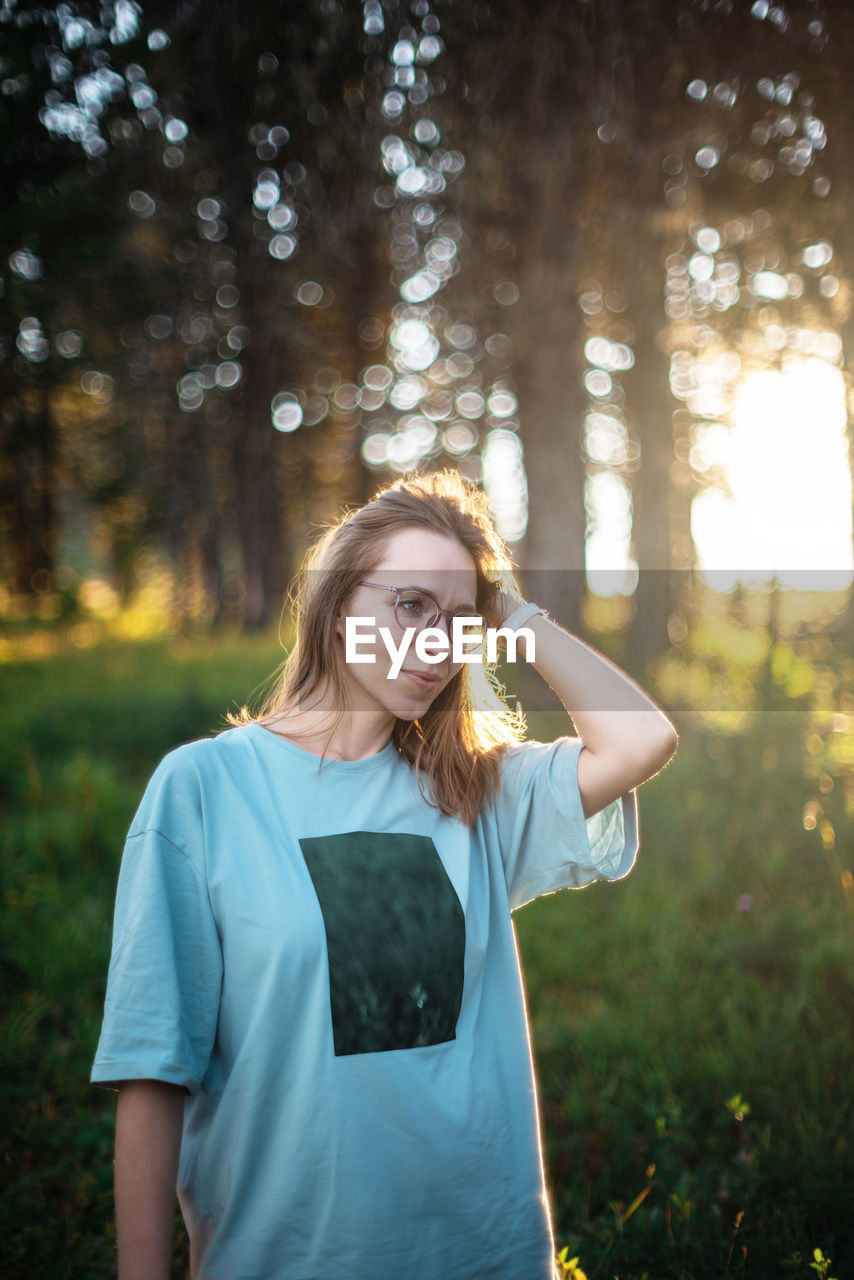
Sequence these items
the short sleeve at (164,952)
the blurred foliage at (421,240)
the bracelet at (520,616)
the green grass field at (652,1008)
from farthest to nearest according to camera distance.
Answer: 1. the blurred foliage at (421,240)
2. the green grass field at (652,1008)
3. the bracelet at (520,616)
4. the short sleeve at (164,952)

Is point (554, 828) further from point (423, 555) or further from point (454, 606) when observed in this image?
point (423, 555)

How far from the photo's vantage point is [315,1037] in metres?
1.56

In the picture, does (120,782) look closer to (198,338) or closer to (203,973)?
(203,973)

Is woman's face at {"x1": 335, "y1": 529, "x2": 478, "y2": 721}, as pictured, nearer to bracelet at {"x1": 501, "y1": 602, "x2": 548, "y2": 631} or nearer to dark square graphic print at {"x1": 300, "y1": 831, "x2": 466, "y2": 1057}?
bracelet at {"x1": 501, "y1": 602, "x2": 548, "y2": 631}

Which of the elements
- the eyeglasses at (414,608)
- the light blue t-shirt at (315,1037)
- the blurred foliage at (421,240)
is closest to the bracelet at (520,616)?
the eyeglasses at (414,608)

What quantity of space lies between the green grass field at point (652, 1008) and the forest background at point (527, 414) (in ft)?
0.06

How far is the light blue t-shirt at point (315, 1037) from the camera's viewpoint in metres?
1.52

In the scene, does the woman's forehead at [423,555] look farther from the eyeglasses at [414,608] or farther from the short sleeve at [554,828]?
the short sleeve at [554,828]

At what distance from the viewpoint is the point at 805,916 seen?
16.1ft

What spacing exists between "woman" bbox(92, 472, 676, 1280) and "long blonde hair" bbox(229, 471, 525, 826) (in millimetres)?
17

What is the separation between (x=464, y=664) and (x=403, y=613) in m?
0.25

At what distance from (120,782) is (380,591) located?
5.28 metres

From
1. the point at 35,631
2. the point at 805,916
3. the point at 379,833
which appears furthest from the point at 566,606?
the point at 379,833

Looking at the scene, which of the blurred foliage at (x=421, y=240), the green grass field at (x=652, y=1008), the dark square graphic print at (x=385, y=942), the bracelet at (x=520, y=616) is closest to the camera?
the dark square graphic print at (x=385, y=942)
